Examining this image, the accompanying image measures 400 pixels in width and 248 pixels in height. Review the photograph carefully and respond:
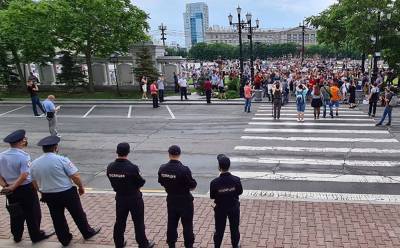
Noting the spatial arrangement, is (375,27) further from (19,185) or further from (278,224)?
(19,185)

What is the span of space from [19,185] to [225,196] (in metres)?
3.16

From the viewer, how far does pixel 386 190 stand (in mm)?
9398

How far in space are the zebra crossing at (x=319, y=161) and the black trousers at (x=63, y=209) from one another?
401 centimetres

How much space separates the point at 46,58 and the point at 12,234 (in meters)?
25.2

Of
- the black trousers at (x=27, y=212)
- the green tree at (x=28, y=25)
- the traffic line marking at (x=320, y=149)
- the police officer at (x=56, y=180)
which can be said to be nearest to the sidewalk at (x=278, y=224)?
the black trousers at (x=27, y=212)

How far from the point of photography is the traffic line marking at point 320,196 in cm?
872

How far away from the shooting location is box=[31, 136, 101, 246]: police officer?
6.09 meters

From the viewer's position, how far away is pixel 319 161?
39.0ft

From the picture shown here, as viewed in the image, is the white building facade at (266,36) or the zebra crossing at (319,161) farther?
the white building facade at (266,36)

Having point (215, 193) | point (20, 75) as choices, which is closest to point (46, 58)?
point (20, 75)

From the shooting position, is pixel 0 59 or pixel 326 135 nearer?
pixel 326 135

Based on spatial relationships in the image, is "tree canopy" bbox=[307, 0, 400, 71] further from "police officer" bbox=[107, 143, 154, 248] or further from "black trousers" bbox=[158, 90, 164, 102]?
"police officer" bbox=[107, 143, 154, 248]

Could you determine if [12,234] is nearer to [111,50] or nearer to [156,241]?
[156,241]

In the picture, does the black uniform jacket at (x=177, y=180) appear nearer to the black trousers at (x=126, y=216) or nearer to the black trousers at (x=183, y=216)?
the black trousers at (x=183, y=216)
